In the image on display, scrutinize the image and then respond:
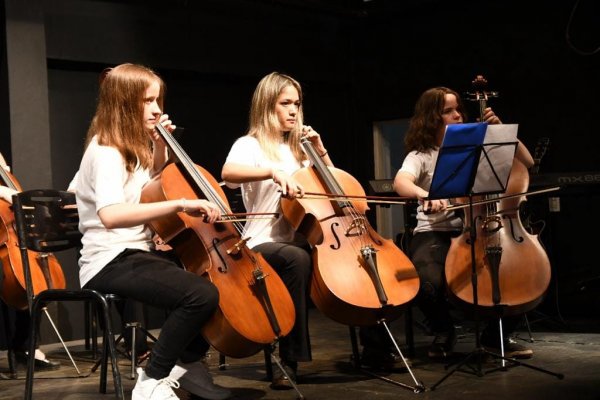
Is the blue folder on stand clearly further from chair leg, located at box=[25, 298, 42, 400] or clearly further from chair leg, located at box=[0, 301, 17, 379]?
chair leg, located at box=[0, 301, 17, 379]

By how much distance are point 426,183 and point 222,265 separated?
5.22 feet

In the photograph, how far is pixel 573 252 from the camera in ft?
18.6

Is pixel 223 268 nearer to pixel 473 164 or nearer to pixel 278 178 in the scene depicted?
pixel 278 178

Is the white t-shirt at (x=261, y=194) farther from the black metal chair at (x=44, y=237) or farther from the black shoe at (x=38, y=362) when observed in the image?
the black shoe at (x=38, y=362)

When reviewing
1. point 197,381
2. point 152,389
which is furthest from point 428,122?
point 152,389

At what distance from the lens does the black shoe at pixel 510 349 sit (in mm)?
3873

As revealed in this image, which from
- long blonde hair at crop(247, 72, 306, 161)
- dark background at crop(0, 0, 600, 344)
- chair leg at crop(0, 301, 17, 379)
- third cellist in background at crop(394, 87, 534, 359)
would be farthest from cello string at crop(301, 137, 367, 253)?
dark background at crop(0, 0, 600, 344)

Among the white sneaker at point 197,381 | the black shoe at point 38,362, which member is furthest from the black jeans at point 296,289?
the black shoe at point 38,362

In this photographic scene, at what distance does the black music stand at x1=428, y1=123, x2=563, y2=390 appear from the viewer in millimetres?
3195

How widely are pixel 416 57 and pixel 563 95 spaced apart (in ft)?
4.08

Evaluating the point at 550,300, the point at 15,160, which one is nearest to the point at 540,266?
the point at 550,300

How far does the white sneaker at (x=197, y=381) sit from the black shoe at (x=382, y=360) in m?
0.87

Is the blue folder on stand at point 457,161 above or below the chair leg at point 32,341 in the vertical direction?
above

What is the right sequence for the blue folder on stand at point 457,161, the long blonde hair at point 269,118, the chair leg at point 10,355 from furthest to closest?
the chair leg at point 10,355 < the long blonde hair at point 269,118 < the blue folder on stand at point 457,161
